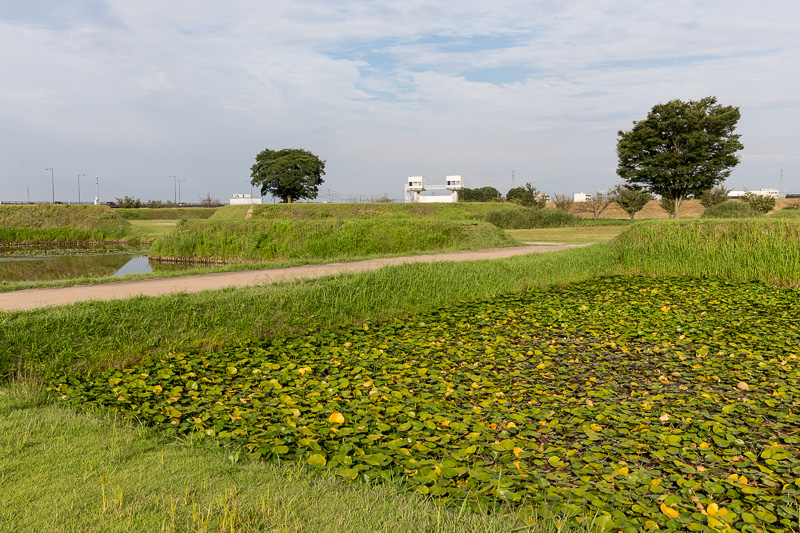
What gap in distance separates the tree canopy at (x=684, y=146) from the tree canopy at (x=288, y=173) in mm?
33857

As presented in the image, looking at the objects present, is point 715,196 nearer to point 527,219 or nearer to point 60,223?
point 527,219

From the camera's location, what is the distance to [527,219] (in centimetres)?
3916

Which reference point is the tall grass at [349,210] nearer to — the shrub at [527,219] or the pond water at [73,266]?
the shrub at [527,219]

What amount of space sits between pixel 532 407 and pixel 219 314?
167 inches

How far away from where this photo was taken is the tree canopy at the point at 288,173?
6131 centimetres

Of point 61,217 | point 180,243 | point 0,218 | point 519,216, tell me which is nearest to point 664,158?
point 519,216

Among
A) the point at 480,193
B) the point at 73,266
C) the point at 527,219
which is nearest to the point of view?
the point at 73,266

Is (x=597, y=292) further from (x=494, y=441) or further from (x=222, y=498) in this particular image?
(x=222, y=498)

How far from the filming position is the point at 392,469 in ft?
12.3

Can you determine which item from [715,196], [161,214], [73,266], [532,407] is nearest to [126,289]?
[532,407]

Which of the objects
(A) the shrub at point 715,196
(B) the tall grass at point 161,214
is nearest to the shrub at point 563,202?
(A) the shrub at point 715,196

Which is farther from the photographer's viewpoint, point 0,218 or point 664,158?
point 664,158

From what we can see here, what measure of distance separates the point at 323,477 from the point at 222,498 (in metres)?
0.69

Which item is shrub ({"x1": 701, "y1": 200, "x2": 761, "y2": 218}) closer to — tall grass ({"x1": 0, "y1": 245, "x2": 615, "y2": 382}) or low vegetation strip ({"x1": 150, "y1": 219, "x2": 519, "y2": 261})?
low vegetation strip ({"x1": 150, "y1": 219, "x2": 519, "y2": 261})
